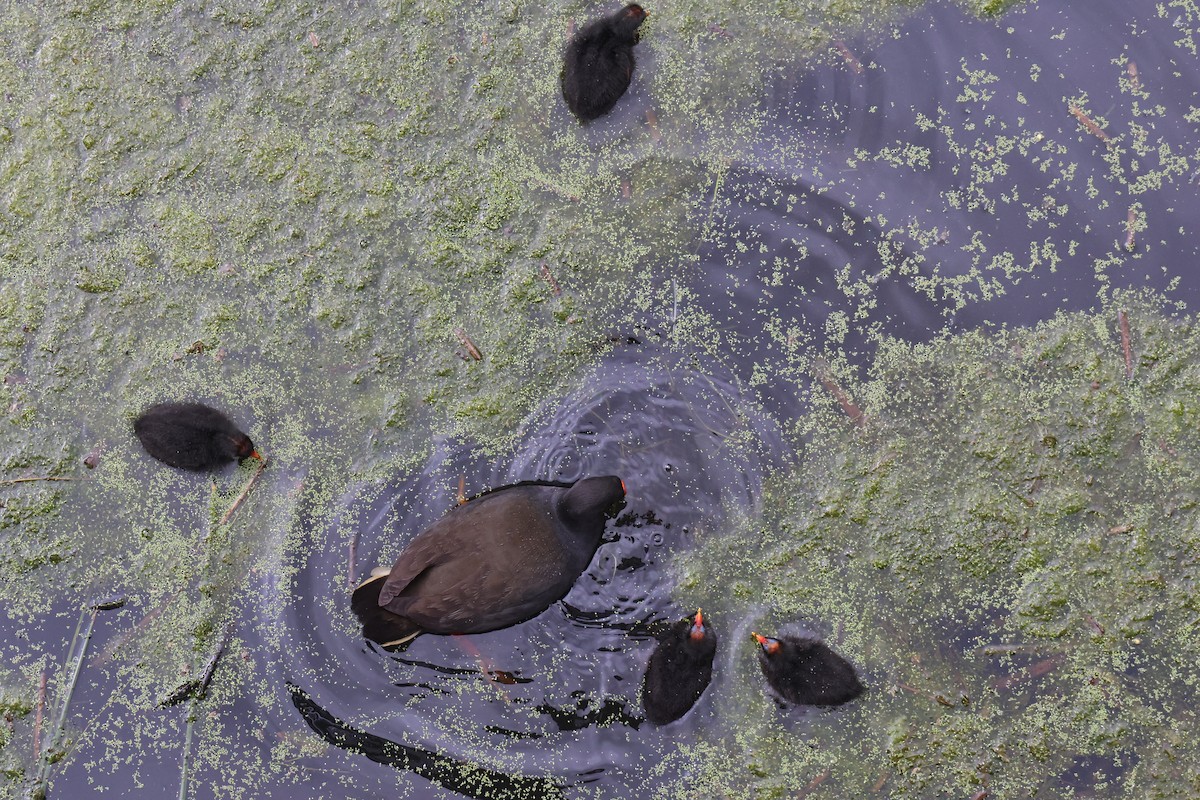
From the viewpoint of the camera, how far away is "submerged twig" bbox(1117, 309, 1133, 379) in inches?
156

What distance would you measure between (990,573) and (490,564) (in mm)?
2097

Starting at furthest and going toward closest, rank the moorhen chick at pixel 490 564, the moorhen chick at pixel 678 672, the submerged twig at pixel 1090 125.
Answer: the submerged twig at pixel 1090 125 → the moorhen chick at pixel 678 672 → the moorhen chick at pixel 490 564

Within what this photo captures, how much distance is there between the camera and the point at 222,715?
394cm

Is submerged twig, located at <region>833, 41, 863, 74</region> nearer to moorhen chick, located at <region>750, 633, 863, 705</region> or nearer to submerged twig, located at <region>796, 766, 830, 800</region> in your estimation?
moorhen chick, located at <region>750, 633, 863, 705</region>

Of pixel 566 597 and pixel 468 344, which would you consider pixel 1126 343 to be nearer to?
pixel 566 597

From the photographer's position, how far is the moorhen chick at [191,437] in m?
3.84

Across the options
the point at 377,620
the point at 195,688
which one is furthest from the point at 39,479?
the point at 377,620

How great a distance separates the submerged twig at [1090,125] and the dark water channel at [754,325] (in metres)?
0.04

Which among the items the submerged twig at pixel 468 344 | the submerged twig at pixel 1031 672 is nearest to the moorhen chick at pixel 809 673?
the submerged twig at pixel 1031 672

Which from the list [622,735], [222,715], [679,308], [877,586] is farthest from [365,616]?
[877,586]

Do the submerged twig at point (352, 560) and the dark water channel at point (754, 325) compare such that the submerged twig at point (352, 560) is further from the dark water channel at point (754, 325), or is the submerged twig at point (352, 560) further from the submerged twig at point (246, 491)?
the submerged twig at point (246, 491)

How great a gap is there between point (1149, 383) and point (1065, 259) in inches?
24.9

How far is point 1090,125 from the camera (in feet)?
13.2

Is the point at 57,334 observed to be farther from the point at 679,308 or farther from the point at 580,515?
the point at 679,308
